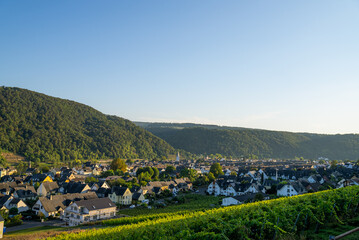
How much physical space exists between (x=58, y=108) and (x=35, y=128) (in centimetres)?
3396

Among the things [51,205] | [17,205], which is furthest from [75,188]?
[51,205]

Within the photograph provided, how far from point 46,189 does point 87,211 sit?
2337 centimetres

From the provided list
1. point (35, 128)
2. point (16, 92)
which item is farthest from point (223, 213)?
point (16, 92)

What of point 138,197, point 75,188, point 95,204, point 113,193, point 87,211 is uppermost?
point 95,204

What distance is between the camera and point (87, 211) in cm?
3569

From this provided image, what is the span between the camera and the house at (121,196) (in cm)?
4831

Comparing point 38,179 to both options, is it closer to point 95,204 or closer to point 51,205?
point 51,205

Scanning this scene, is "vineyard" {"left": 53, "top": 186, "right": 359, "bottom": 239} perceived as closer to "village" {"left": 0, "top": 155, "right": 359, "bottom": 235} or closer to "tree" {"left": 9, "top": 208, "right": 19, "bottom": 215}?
"village" {"left": 0, "top": 155, "right": 359, "bottom": 235}

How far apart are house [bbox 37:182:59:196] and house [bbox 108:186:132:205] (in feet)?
46.7

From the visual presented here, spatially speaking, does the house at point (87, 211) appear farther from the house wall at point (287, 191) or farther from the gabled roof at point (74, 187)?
the house wall at point (287, 191)

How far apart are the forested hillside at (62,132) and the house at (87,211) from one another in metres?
86.4

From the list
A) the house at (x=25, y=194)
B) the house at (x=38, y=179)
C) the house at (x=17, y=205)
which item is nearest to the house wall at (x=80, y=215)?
the house at (x=17, y=205)

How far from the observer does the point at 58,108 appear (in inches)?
6855

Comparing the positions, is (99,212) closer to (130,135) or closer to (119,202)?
(119,202)
